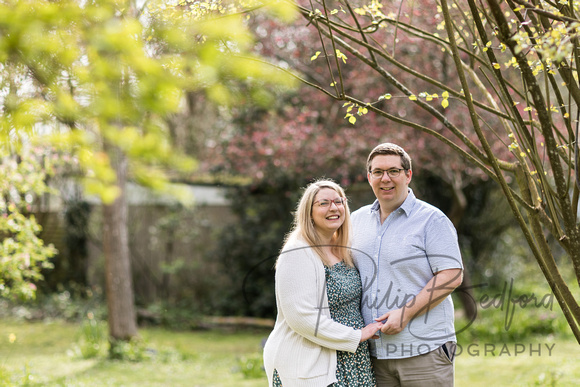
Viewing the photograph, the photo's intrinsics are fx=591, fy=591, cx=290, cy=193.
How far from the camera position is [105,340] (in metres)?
7.50

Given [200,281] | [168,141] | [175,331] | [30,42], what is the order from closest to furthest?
[30,42] → [168,141] → [175,331] → [200,281]

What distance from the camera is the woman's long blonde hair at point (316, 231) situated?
2.73 metres

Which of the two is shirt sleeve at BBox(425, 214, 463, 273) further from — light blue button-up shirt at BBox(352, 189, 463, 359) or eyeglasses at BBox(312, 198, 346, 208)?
eyeglasses at BBox(312, 198, 346, 208)

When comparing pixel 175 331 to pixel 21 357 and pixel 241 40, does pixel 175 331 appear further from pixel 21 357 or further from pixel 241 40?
pixel 241 40

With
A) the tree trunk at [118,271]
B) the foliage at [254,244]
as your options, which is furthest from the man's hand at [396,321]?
the foliage at [254,244]

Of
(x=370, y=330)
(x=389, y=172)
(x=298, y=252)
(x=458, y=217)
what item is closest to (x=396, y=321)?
(x=370, y=330)

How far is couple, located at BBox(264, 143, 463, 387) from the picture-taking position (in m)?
2.58

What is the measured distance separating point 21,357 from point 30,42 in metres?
6.64

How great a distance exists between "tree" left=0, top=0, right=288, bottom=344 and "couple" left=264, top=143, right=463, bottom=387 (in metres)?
0.73

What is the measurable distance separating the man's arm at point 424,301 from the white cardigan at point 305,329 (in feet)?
0.49

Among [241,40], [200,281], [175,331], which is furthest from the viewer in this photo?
[200,281]

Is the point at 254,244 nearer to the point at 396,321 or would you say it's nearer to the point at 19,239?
the point at 19,239

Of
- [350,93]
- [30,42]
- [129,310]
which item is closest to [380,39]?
[350,93]

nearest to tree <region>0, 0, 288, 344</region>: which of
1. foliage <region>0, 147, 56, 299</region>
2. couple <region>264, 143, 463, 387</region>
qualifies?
couple <region>264, 143, 463, 387</region>
